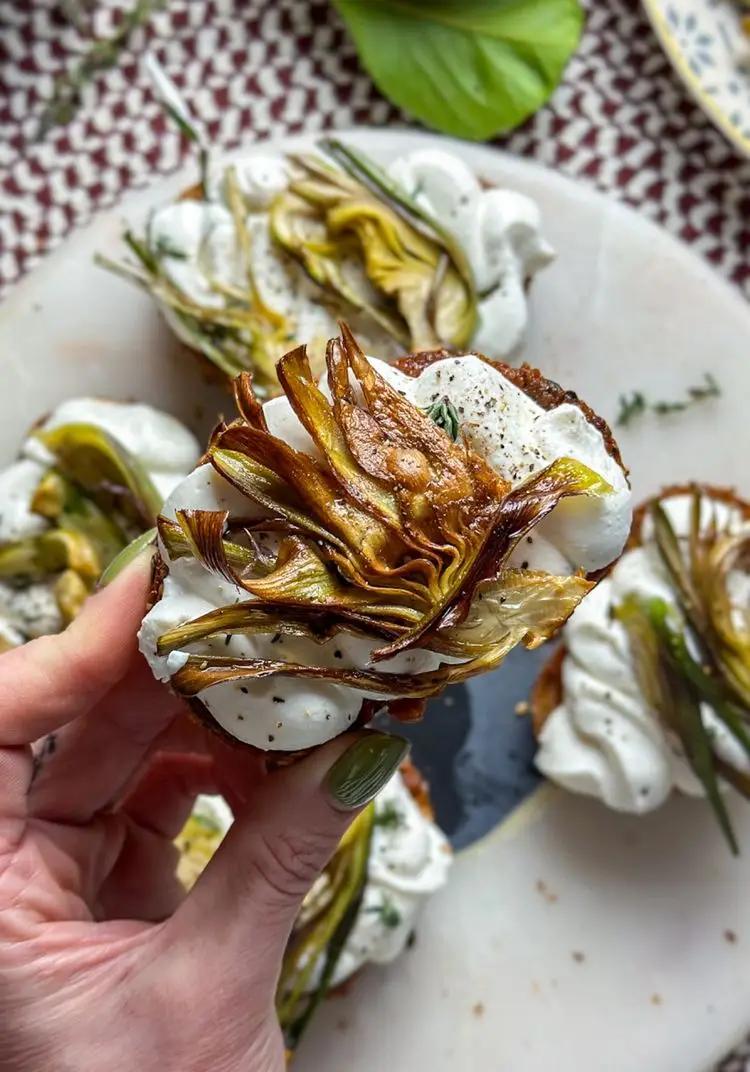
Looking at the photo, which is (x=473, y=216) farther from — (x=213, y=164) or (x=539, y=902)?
(x=539, y=902)

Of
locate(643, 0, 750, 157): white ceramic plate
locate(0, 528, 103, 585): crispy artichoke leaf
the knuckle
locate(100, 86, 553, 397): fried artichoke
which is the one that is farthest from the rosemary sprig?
the knuckle

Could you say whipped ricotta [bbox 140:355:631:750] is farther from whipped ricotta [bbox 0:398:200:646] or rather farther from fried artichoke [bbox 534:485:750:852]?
whipped ricotta [bbox 0:398:200:646]

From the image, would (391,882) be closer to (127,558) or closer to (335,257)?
(127,558)

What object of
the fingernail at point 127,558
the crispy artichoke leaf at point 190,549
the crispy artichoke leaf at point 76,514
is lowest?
the crispy artichoke leaf at point 76,514

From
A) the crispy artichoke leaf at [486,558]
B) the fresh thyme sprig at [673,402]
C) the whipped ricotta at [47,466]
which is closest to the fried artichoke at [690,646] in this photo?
the fresh thyme sprig at [673,402]

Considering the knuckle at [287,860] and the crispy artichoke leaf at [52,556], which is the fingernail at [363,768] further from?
the crispy artichoke leaf at [52,556]

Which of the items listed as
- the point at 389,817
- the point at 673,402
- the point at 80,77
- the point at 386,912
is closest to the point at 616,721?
the point at 389,817
